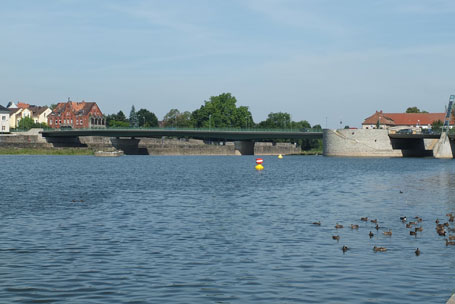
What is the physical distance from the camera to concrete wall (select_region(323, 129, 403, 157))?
184 meters

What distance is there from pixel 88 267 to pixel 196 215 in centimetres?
1910

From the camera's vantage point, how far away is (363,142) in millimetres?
184750

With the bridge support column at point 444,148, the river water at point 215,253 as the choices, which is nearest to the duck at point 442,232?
the river water at point 215,253

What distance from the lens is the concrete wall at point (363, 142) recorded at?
184000 millimetres

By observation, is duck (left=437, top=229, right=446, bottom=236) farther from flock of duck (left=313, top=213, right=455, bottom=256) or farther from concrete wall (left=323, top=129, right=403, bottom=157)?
concrete wall (left=323, top=129, right=403, bottom=157)

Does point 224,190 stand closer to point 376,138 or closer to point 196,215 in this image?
point 196,215

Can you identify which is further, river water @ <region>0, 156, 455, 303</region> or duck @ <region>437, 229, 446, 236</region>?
duck @ <region>437, 229, 446, 236</region>

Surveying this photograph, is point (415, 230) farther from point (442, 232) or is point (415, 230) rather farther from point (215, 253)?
point (215, 253)

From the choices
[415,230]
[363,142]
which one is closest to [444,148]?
[363,142]

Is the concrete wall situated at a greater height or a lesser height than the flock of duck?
greater

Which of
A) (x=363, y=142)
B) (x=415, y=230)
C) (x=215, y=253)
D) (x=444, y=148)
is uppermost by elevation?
(x=363, y=142)

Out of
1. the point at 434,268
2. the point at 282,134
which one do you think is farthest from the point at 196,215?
the point at 282,134

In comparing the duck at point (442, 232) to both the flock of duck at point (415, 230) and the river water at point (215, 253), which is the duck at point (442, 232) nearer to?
the flock of duck at point (415, 230)

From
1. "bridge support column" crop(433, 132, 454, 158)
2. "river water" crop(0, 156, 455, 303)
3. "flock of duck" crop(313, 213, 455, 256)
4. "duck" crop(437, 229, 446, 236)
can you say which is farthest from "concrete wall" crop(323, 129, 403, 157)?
"duck" crop(437, 229, 446, 236)
